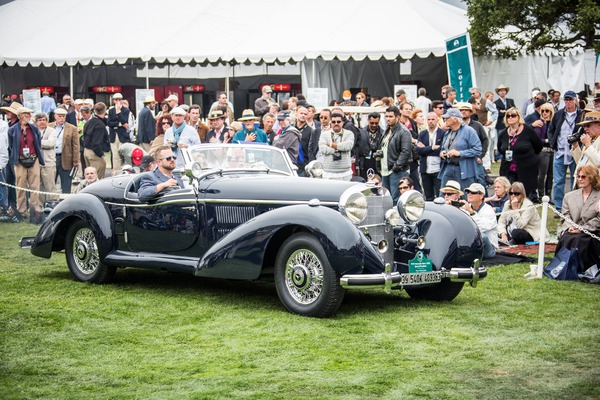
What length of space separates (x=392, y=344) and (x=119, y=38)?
2194 centimetres

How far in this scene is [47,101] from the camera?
27.4 metres

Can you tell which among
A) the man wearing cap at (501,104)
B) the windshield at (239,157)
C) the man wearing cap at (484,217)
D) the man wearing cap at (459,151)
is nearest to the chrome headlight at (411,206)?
the windshield at (239,157)

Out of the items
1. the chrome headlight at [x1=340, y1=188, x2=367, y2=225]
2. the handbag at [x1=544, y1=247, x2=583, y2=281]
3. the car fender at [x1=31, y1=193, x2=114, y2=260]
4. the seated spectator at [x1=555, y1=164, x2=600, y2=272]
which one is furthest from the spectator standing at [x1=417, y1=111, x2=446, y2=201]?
the chrome headlight at [x1=340, y1=188, x2=367, y2=225]

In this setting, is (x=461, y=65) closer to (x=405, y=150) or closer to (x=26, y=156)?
(x=405, y=150)

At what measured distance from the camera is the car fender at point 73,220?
1038 centimetres

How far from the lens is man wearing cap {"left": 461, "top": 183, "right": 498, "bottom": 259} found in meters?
11.8

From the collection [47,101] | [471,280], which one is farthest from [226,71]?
[471,280]

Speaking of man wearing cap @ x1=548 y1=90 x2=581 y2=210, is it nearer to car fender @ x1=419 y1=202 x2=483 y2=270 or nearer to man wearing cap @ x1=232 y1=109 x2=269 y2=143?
man wearing cap @ x1=232 y1=109 x2=269 y2=143

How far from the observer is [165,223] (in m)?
9.95

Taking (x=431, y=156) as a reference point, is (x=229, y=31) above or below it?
above

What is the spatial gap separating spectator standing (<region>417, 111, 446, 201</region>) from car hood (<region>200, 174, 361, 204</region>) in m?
5.22

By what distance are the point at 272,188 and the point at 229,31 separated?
59.5 ft

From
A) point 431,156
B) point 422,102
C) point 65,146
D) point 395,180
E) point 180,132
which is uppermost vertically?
point 422,102

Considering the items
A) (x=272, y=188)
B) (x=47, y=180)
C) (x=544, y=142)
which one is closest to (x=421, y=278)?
(x=272, y=188)
